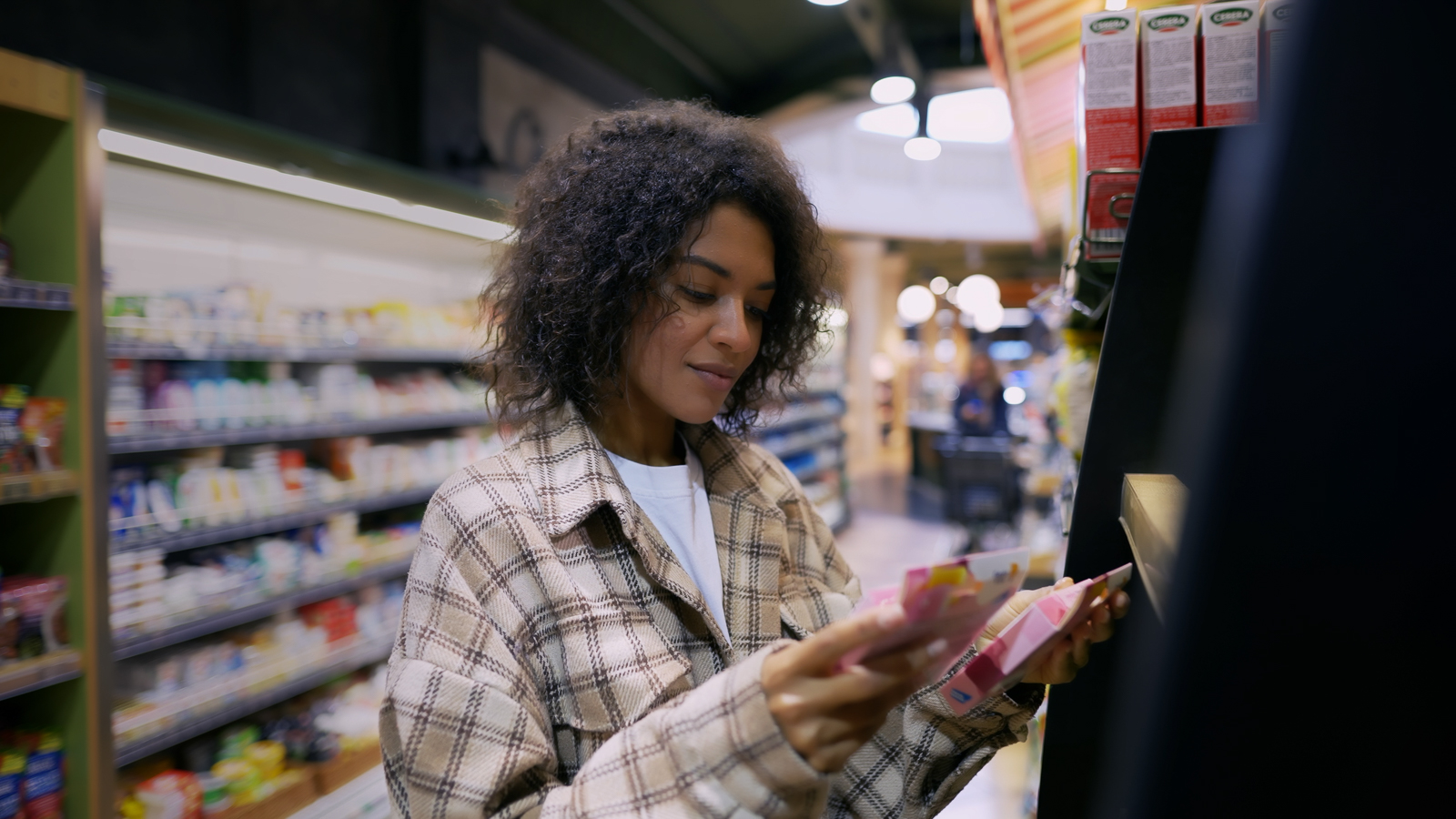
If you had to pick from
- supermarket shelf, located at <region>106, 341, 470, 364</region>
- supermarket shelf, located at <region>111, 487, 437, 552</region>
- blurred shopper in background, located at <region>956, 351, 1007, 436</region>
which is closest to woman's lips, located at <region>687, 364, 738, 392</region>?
supermarket shelf, located at <region>106, 341, 470, 364</region>

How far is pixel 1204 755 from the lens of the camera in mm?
499

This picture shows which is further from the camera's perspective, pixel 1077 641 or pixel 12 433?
pixel 12 433

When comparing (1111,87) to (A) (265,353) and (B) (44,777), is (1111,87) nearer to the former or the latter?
(A) (265,353)

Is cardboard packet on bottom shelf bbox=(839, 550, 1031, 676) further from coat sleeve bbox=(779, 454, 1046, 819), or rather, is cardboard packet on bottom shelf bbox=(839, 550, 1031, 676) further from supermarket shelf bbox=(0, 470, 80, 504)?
supermarket shelf bbox=(0, 470, 80, 504)

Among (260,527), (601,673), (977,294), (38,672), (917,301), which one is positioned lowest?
(38,672)

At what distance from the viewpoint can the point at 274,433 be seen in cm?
294

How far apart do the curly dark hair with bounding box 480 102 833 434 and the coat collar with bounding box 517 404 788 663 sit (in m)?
0.10

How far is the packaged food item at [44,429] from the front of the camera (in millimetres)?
→ 2078

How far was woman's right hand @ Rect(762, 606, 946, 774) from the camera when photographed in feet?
2.23

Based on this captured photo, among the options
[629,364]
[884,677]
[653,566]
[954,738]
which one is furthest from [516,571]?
[954,738]

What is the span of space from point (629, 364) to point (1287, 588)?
0.91m

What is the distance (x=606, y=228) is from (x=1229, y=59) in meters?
0.94

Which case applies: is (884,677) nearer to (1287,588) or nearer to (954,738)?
(1287,588)

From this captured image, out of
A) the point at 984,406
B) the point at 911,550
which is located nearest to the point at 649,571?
the point at 911,550
